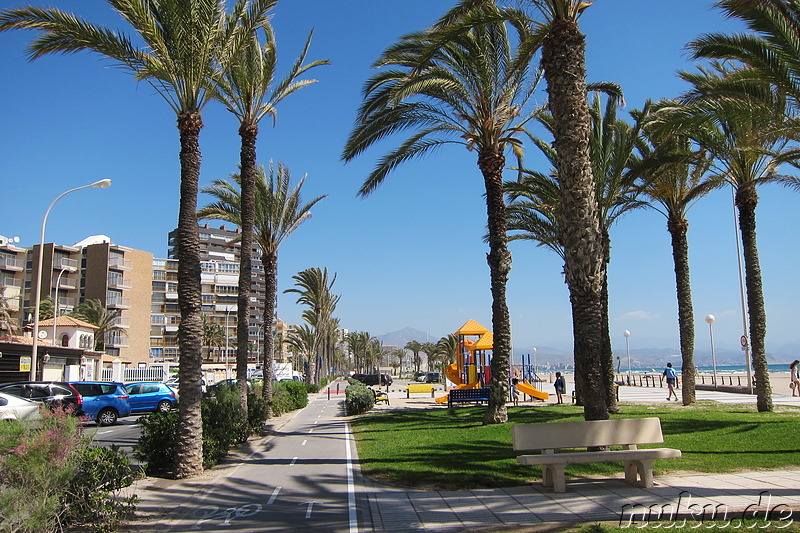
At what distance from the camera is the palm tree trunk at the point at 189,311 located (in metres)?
11.0

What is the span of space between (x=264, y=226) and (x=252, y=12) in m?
13.8

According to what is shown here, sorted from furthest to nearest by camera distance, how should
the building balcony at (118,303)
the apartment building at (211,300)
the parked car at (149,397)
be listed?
the apartment building at (211,300), the building balcony at (118,303), the parked car at (149,397)

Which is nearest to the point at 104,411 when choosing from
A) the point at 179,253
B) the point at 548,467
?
→ the point at 179,253

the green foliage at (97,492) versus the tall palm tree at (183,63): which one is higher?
the tall palm tree at (183,63)

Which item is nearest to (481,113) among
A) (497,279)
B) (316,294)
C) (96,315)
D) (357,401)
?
(497,279)

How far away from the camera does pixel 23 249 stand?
231ft

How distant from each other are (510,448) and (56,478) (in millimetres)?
9258

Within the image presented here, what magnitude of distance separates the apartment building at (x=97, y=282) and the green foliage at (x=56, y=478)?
69589mm

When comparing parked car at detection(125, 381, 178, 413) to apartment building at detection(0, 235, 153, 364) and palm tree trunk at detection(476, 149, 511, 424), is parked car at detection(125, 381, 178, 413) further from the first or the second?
apartment building at detection(0, 235, 153, 364)

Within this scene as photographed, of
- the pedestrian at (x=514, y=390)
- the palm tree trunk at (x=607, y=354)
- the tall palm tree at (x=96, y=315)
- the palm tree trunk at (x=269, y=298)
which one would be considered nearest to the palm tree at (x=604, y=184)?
the palm tree trunk at (x=607, y=354)

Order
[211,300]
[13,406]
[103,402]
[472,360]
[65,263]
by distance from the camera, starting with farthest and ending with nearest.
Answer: [211,300] → [65,263] → [472,360] → [103,402] → [13,406]

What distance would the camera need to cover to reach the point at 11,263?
69.1 meters

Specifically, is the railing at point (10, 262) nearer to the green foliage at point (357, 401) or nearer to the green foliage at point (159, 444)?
the green foliage at point (357, 401)

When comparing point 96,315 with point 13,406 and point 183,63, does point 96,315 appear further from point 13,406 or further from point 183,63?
point 183,63
